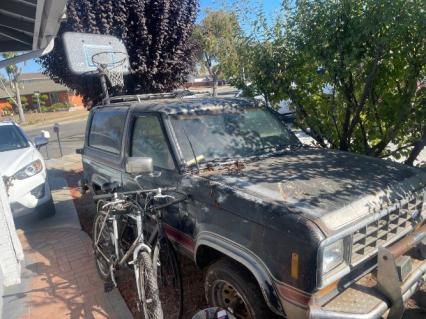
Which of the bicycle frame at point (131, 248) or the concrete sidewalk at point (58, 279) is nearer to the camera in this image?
the bicycle frame at point (131, 248)

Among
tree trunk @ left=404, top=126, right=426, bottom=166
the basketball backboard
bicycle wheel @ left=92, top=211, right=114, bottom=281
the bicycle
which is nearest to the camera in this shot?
the bicycle

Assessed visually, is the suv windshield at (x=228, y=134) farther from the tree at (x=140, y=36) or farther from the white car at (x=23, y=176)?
the tree at (x=140, y=36)

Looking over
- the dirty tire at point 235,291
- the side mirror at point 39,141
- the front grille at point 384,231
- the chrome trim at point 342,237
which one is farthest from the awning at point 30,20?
the front grille at point 384,231

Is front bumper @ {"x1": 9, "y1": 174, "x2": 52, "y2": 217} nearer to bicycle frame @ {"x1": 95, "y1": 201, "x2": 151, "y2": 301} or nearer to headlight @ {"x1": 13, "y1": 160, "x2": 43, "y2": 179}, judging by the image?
headlight @ {"x1": 13, "y1": 160, "x2": 43, "y2": 179}

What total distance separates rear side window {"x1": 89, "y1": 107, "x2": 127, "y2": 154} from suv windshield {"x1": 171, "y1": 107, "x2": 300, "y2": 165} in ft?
3.56

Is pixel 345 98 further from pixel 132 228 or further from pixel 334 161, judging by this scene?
pixel 132 228

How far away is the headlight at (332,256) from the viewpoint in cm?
211

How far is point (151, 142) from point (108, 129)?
125 centimetres

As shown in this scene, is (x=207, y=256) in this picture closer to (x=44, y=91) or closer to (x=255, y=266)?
(x=255, y=266)

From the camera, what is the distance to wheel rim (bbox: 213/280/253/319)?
2.67m

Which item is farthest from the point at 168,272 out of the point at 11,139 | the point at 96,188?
the point at 11,139

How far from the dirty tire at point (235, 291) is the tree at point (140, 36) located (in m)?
5.32

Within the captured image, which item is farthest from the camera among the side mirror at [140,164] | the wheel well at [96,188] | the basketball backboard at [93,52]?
the basketball backboard at [93,52]

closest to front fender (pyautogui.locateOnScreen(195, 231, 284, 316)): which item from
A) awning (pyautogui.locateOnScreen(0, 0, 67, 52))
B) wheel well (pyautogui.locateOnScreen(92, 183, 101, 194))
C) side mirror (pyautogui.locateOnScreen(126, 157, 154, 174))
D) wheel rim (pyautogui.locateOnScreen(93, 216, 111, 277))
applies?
side mirror (pyautogui.locateOnScreen(126, 157, 154, 174))
